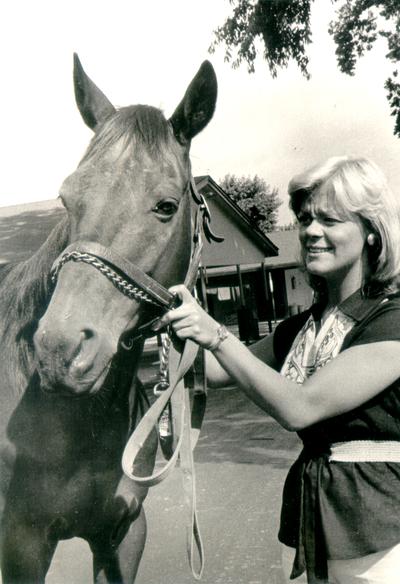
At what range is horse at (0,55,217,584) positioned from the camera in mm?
1703

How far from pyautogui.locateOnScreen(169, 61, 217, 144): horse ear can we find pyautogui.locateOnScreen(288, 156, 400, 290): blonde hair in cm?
44

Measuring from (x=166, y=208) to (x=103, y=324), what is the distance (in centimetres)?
46

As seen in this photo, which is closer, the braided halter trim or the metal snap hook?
the braided halter trim

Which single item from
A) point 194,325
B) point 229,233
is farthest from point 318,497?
point 229,233

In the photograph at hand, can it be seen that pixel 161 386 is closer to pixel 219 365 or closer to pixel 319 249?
pixel 219 365

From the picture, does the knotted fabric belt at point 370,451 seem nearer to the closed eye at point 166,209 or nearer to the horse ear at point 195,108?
the closed eye at point 166,209

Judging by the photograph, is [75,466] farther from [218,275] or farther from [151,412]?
[218,275]

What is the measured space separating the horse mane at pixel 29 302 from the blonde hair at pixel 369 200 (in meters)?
0.87

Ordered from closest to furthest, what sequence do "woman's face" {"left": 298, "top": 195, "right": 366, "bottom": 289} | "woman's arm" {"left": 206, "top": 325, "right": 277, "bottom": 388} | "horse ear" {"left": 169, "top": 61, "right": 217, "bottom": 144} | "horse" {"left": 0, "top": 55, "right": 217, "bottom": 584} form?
"horse" {"left": 0, "top": 55, "right": 217, "bottom": 584} → "woman's face" {"left": 298, "top": 195, "right": 366, "bottom": 289} → "horse ear" {"left": 169, "top": 61, "right": 217, "bottom": 144} → "woman's arm" {"left": 206, "top": 325, "right": 277, "bottom": 388}

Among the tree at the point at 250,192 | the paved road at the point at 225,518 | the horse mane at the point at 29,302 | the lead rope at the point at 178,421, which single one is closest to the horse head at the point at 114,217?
the lead rope at the point at 178,421

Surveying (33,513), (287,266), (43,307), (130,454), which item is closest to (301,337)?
(130,454)

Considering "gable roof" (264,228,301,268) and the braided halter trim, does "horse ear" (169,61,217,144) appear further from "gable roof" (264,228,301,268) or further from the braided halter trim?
"gable roof" (264,228,301,268)

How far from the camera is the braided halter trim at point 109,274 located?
1.60 m

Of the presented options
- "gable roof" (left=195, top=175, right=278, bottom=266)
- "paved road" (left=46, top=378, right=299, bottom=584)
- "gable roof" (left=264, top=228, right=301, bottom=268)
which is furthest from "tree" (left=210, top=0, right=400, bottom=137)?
"gable roof" (left=264, top=228, right=301, bottom=268)
